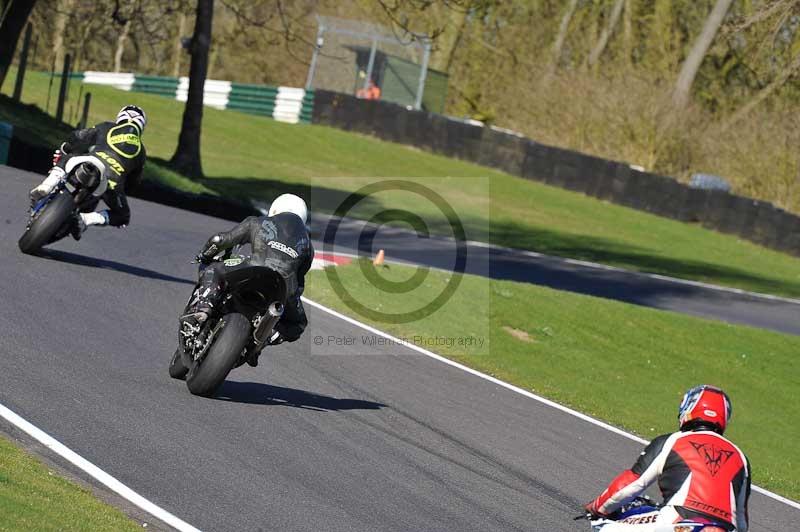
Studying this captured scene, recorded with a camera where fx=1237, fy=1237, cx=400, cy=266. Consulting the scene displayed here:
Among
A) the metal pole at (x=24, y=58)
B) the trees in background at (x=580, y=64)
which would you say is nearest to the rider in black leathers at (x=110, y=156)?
the metal pole at (x=24, y=58)

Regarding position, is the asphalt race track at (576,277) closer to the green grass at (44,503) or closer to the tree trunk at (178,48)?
the green grass at (44,503)

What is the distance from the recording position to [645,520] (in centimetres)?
570

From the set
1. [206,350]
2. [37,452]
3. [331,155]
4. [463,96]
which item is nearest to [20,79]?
[331,155]

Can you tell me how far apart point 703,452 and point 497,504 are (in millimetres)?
2147

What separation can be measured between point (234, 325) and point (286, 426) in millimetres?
783

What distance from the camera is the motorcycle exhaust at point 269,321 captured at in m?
8.01

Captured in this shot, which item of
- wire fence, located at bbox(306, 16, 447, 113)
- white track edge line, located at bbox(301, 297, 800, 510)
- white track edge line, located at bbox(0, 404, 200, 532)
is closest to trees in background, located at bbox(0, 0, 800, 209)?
wire fence, located at bbox(306, 16, 447, 113)

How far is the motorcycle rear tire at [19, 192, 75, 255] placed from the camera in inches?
448

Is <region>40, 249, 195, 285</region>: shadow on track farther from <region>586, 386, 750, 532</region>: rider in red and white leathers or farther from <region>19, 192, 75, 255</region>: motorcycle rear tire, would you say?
<region>586, 386, 750, 532</region>: rider in red and white leathers

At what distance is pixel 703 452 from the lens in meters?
5.65

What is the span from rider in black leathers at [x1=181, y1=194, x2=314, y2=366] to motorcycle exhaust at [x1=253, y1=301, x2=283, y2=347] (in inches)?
6.2

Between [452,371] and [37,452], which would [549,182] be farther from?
[37,452]

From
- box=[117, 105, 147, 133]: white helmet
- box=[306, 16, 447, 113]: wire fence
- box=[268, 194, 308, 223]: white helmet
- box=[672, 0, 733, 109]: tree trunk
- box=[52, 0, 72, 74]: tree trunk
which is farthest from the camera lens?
box=[52, 0, 72, 74]: tree trunk

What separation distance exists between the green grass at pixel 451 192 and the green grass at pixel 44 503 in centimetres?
1673
